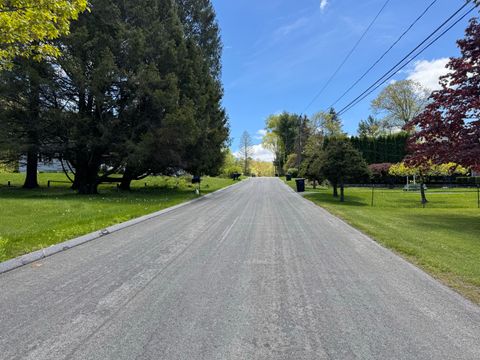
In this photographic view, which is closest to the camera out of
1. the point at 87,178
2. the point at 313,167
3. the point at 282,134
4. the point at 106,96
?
the point at 106,96

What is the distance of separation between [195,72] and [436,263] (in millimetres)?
22902

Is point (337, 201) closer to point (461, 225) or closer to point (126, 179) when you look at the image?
point (461, 225)

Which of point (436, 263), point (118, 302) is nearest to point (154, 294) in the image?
point (118, 302)

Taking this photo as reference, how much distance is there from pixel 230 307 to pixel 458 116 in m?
11.1

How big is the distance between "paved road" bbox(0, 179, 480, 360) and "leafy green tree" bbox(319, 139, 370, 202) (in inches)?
586

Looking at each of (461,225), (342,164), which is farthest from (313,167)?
(461,225)

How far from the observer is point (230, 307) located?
12.9 feet

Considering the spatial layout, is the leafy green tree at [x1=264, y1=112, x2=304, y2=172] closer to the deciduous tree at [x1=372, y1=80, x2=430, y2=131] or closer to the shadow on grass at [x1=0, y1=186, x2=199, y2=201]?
the deciduous tree at [x1=372, y1=80, x2=430, y2=131]

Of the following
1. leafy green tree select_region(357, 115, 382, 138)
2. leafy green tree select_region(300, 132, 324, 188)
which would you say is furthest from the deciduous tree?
leafy green tree select_region(300, 132, 324, 188)

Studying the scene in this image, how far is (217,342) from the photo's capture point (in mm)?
3121

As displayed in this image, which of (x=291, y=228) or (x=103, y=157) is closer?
(x=291, y=228)

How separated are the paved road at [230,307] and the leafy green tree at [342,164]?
1488cm

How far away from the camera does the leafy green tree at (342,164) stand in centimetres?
2127

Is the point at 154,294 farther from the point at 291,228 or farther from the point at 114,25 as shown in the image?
the point at 114,25
